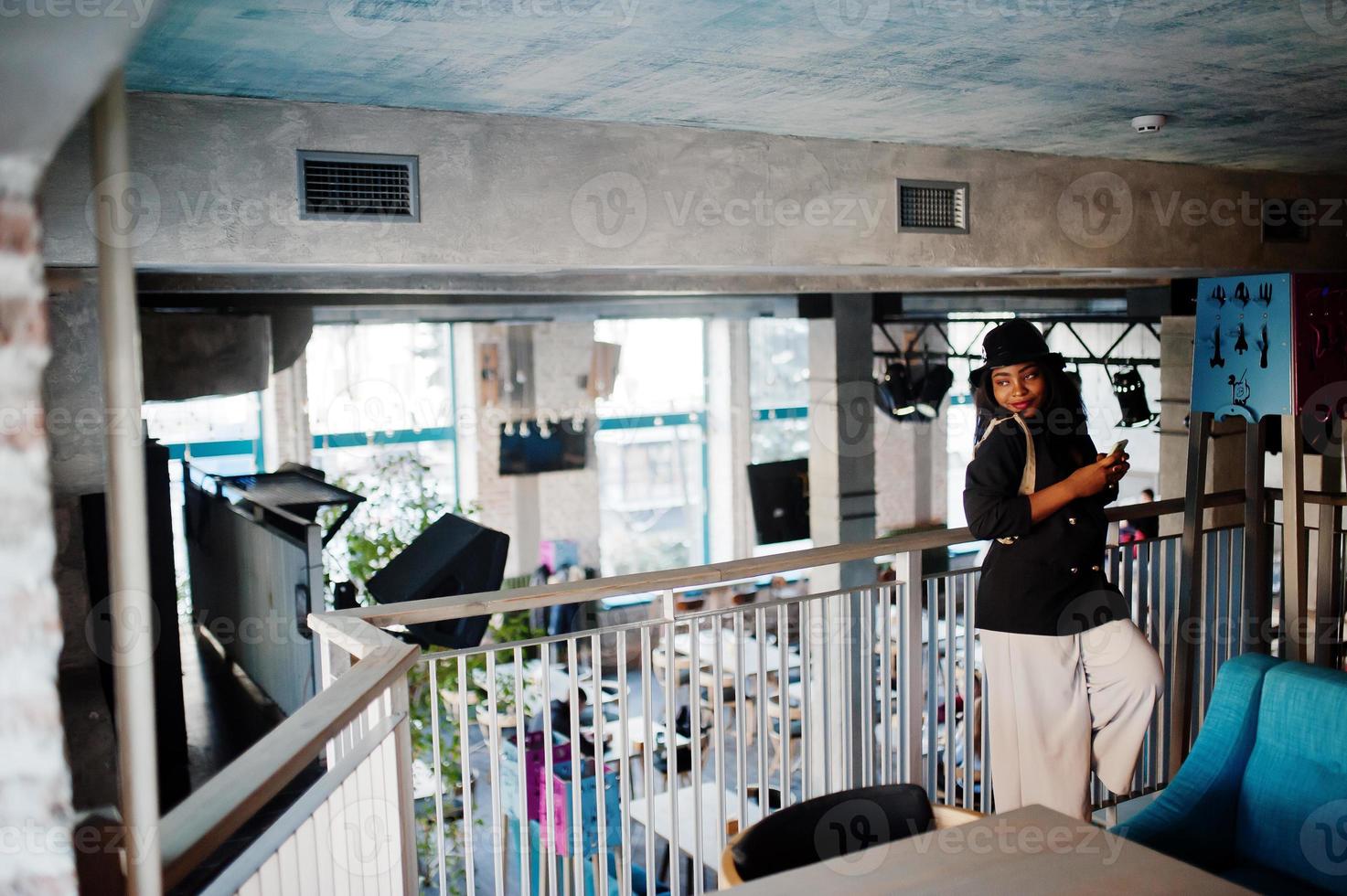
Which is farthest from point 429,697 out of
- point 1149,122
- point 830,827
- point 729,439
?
point 729,439

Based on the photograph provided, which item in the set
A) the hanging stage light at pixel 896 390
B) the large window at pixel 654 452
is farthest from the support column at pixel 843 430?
the large window at pixel 654 452

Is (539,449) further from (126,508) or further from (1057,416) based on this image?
(126,508)

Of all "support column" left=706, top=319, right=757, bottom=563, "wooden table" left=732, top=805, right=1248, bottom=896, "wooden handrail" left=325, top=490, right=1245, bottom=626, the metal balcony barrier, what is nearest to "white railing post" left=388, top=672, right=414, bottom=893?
the metal balcony barrier

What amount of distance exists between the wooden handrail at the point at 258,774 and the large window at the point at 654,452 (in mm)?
11065

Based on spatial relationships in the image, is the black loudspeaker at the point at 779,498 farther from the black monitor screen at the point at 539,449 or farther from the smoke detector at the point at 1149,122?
the smoke detector at the point at 1149,122

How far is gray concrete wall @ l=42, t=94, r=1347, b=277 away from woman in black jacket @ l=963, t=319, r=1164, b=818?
3.82 feet

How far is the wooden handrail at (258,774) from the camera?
113cm

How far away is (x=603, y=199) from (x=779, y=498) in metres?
8.01

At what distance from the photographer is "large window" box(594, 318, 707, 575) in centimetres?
1315

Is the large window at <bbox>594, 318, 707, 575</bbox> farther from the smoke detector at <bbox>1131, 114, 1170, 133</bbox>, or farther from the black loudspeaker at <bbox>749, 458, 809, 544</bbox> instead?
the smoke detector at <bbox>1131, 114, 1170, 133</bbox>

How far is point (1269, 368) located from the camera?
3.75 meters

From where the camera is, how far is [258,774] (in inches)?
51.4

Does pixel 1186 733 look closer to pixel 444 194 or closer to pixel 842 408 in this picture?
pixel 444 194

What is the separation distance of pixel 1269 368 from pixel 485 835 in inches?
242
